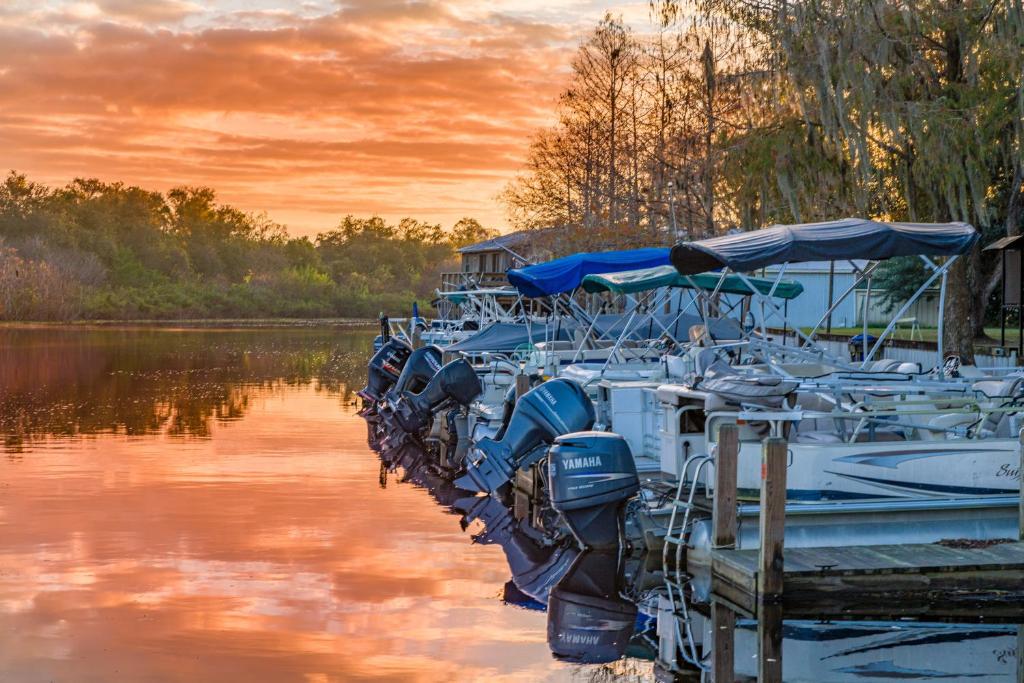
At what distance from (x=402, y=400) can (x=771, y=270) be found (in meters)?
19.3

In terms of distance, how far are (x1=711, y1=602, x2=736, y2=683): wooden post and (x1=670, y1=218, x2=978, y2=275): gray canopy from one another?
160 inches

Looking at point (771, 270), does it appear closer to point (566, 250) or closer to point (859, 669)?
point (566, 250)

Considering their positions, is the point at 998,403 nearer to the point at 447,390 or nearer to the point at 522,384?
the point at 522,384

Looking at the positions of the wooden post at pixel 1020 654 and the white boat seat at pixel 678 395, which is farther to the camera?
the white boat seat at pixel 678 395

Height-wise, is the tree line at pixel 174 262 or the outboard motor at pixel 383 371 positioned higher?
the tree line at pixel 174 262

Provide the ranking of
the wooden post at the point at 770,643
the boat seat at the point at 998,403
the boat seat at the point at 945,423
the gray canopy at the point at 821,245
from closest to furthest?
the wooden post at the point at 770,643 → the boat seat at the point at 945,423 → the boat seat at the point at 998,403 → the gray canopy at the point at 821,245

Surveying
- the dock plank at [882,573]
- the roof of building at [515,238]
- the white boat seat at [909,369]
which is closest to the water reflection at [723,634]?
the dock plank at [882,573]

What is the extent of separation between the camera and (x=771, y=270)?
41.5m

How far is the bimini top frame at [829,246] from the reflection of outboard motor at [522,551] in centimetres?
360

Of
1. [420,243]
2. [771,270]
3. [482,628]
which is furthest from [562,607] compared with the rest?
[420,243]

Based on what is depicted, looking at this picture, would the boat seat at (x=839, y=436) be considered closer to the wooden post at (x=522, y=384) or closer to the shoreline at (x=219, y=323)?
the wooden post at (x=522, y=384)

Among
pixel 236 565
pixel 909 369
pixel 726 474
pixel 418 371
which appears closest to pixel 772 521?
pixel 726 474

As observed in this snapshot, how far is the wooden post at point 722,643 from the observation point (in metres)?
10.7

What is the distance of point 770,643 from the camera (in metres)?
11.1
